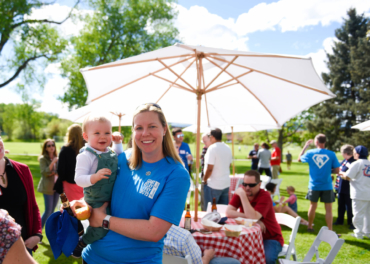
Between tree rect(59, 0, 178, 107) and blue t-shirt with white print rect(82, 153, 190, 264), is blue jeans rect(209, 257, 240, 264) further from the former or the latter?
tree rect(59, 0, 178, 107)

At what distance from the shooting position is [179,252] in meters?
2.40

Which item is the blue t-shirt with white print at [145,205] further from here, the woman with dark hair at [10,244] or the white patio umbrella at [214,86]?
the white patio umbrella at [214,86]

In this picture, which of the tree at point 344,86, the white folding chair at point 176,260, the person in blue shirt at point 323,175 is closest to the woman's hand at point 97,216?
the white folding chair at point 176,260

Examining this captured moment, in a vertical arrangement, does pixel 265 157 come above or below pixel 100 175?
below

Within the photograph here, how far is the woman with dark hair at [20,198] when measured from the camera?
225 centimetres

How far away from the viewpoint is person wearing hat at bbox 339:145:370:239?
572 centimetres

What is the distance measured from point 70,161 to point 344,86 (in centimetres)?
3408

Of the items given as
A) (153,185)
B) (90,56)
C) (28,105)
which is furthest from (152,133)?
(28,105)

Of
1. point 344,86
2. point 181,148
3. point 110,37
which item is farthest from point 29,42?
point 344,86

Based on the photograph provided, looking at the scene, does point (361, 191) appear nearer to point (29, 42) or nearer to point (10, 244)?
point (10, 244)

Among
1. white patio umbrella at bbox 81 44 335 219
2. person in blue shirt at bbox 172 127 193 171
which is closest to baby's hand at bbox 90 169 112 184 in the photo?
white patio umbrella at bbox 81 44 335 219

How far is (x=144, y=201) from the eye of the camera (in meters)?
1.50

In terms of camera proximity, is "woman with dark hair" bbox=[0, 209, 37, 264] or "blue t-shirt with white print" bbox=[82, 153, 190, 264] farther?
"blue t-shirt with white print" bbox=[82, 153, 190, 264]

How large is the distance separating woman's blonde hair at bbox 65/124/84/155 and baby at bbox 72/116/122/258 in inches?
80.8
